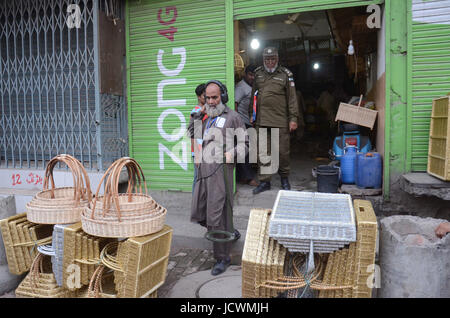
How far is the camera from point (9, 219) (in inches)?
148

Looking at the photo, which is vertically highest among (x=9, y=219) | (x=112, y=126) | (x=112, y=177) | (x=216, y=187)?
(x=112, y=126)

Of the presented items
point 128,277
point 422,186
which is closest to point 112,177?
point 128,277

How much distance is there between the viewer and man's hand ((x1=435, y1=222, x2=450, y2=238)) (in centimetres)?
286

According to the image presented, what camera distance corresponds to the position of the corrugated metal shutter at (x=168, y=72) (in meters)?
5.66

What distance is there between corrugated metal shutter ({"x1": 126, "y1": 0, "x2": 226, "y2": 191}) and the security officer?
698 mm

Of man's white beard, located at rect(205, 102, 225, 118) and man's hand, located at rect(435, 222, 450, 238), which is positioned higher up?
man's white beard, located at rect(205, 102, 225, 118)

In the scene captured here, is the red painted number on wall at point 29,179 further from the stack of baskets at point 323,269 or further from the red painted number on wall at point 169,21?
the stack of baskets at point 323,269

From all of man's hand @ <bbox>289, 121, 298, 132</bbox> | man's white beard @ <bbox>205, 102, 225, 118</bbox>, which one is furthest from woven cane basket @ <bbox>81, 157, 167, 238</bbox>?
man's hand @ <bbox>289, 121, 298, 132</bbox>

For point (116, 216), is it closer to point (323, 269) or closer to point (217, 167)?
point (217, 167)

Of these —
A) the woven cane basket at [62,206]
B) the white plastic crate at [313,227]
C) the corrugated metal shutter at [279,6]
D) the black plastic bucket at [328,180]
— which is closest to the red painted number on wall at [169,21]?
the corrugated metal shutter at [279,6]

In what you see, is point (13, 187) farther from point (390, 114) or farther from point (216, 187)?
point (390, 114)

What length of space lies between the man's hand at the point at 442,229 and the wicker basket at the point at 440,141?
1.27m

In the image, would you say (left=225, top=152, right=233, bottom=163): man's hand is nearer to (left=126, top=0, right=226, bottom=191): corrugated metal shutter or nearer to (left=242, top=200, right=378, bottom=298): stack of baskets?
(left=242, top=200, right=378, bottom=298): stack of baskets
